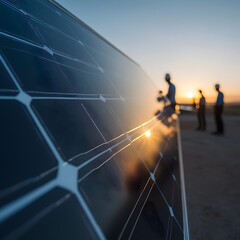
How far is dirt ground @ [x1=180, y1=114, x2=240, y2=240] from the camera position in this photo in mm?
4484

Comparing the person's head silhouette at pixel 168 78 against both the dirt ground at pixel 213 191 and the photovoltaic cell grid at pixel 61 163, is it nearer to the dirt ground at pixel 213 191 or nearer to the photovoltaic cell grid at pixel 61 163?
the dirt ground at pixel 213 191

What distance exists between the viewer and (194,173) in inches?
304

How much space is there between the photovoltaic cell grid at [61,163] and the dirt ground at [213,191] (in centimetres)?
259

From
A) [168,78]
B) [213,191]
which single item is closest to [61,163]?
[213,191]

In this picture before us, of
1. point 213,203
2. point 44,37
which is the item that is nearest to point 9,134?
point 44,37

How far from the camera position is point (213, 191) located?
20.4 feet

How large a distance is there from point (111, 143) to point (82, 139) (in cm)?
41

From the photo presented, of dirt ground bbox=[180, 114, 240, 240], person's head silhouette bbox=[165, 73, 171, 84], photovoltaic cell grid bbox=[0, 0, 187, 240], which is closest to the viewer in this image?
photovoltaic cell grid bbox=[0, 0, 187, 240]

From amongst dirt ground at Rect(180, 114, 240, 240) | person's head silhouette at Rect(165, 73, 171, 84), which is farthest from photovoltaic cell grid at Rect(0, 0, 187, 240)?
person's head silhouette at Rect(165, 73, 171, 84)

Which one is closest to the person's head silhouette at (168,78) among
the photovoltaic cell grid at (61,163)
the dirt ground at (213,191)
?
the dirt ground at (213,191)

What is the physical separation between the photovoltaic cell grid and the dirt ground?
2590mm

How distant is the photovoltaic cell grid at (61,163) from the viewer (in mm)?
917

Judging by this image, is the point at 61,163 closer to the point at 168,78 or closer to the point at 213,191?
the point at 213,191

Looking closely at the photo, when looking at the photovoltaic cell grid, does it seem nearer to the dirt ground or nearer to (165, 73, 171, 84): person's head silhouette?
the dirt ground
